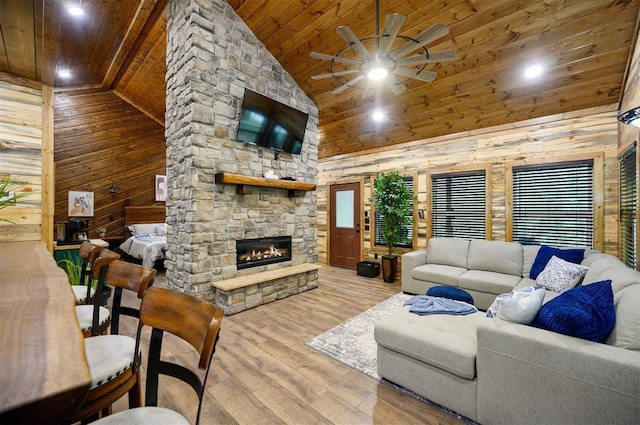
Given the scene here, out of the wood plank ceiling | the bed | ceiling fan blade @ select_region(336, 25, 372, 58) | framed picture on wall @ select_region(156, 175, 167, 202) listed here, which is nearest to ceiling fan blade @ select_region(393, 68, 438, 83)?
ceiling fan blade @ select_region(336, 25, 372, 58)

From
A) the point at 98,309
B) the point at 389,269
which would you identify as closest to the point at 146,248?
the point at 98,309

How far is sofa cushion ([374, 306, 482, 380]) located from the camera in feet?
6.21

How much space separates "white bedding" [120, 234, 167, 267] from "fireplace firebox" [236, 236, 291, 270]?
99.6 inches

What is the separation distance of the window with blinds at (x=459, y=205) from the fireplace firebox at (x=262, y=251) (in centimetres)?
290

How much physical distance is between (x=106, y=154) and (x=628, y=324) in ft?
29.0

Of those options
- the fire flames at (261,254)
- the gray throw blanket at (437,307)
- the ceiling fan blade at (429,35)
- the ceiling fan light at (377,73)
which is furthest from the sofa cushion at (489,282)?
the ceiling fan blade at (429,35)

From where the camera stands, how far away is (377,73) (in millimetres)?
2750

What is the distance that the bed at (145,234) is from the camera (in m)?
5.82

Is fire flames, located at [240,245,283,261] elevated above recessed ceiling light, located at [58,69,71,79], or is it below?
below

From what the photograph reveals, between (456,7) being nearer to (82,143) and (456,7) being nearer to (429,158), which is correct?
(429,158)

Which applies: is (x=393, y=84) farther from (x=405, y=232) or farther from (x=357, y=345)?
(x=405, y=232)

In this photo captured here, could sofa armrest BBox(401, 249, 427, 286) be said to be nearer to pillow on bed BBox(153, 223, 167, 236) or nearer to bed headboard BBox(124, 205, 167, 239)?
pillow on bed BBox(153, 223, 167, 236)

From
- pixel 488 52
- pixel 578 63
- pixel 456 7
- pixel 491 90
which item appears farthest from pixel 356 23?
pixel 578 63

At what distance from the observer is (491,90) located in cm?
411
